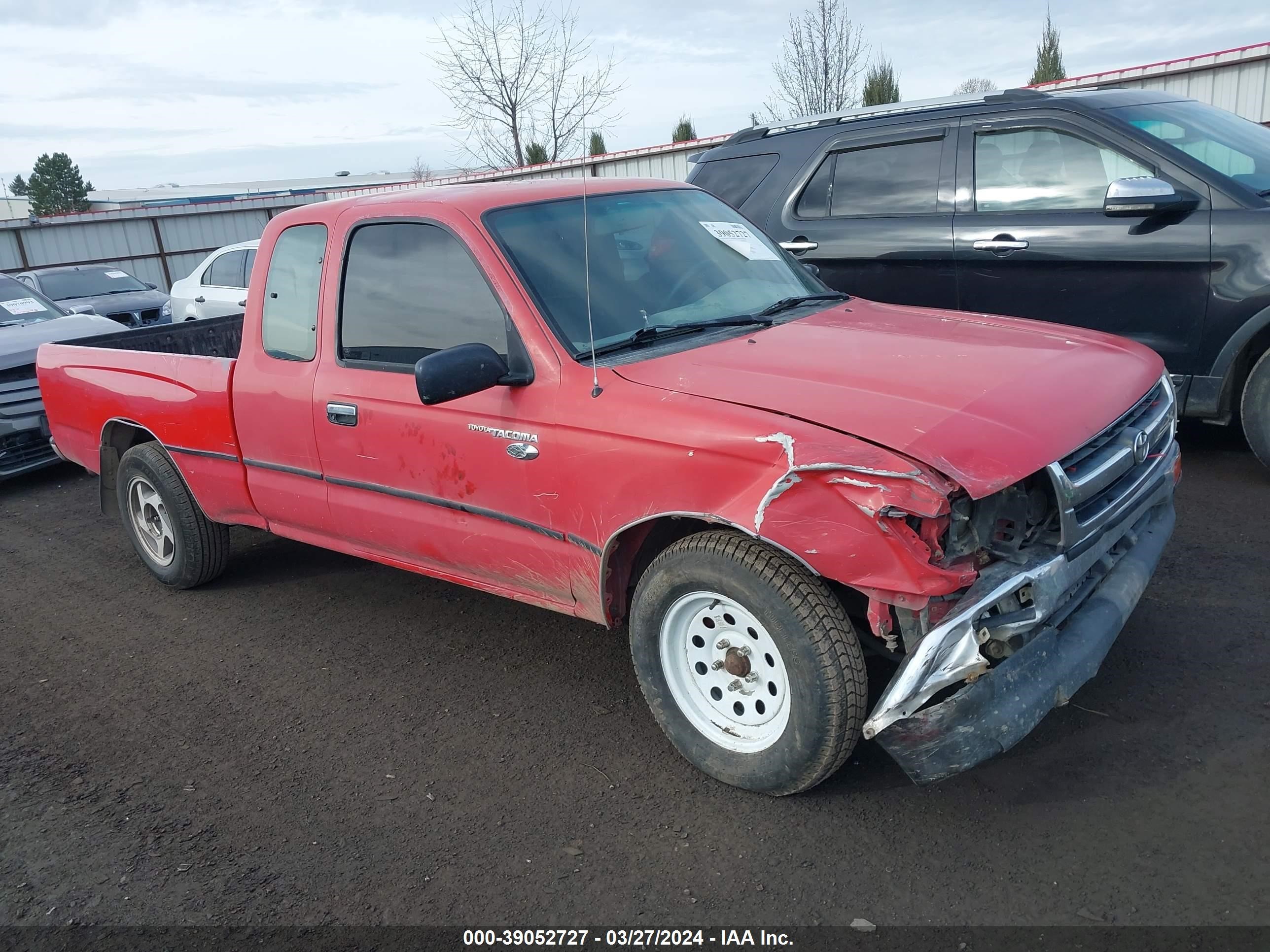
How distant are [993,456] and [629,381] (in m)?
1.15

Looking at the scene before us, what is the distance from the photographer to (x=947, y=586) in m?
2.65

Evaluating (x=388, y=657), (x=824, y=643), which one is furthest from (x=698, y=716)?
(x=388, y=657)

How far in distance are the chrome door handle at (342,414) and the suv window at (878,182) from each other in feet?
12.3

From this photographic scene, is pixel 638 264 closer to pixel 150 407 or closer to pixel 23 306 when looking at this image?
pixel 150 407

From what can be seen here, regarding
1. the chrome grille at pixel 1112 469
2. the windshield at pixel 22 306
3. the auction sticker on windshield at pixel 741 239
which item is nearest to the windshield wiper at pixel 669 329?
the auction sticker on windshield at pixel 741 239

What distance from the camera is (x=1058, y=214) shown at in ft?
18.8

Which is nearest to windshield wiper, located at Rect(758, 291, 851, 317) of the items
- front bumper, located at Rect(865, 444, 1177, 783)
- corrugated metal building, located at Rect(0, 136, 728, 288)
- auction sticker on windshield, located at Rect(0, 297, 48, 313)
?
front bumper, located at Rect(865, 444, 1177, 783)

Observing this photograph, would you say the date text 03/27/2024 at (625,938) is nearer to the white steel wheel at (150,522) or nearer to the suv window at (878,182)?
the white steel wheel at (150,522)

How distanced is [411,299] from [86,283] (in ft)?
42.9

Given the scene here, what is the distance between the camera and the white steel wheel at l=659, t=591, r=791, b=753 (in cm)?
307

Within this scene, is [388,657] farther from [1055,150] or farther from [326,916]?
[1055,150]

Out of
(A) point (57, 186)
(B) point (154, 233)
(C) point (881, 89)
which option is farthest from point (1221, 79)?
(A) point (57, 186)

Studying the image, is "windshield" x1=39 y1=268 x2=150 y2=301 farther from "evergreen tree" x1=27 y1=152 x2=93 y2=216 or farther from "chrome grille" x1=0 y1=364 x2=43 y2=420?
"evergreen tree" x1=27 y1=152 x2=93 y2=216

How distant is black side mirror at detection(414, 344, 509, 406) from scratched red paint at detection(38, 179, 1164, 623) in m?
0.15
